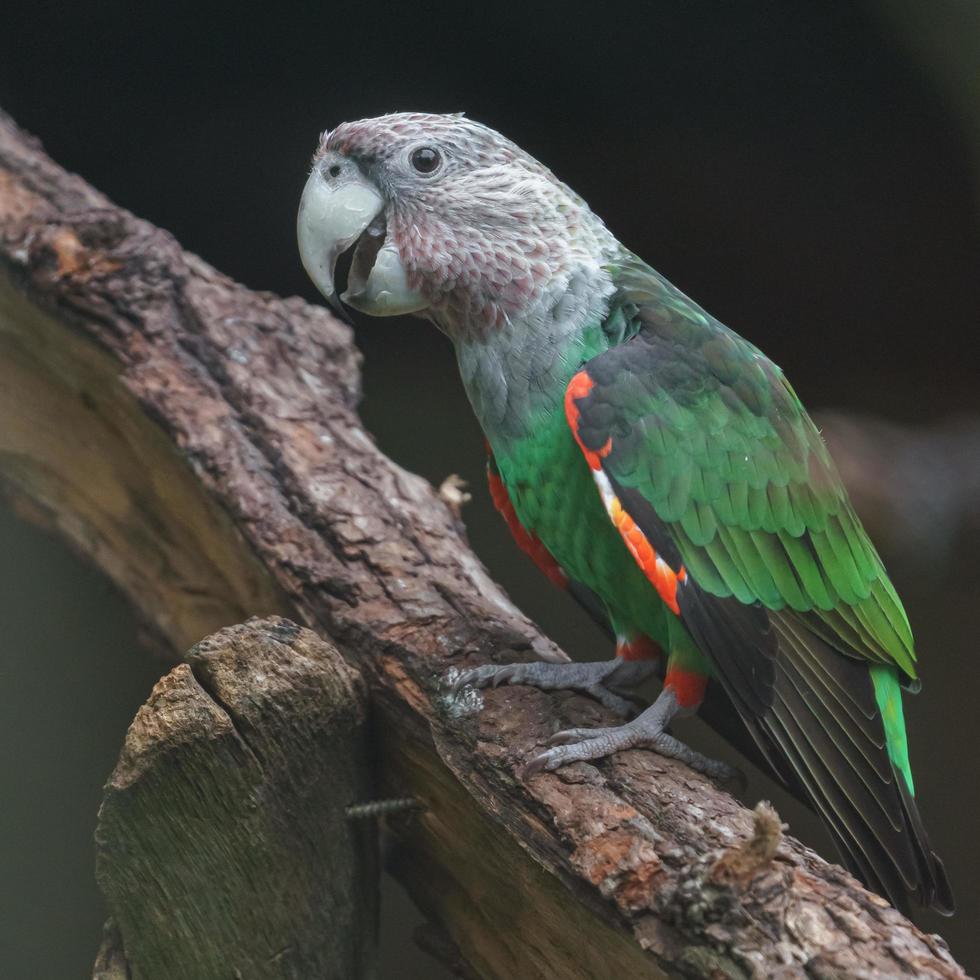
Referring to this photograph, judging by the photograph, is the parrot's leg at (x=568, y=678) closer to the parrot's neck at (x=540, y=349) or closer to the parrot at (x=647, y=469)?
the parrot at (x=647, y=469)

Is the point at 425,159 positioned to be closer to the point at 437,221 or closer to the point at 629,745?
the point at 437,221

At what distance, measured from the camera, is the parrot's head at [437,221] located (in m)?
1.99

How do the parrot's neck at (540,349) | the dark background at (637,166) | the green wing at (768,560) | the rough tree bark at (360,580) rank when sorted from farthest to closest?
the dark background at (637,166) → the parrot's neck at (540,349) → the green wing at (768,560) → the rough tree bark at (360,580)

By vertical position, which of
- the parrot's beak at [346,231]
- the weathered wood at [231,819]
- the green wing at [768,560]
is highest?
the parrot's beak at [346,231]

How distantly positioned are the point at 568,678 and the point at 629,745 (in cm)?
29

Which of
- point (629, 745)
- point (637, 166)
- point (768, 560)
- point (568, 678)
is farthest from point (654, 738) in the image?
point (637, 166)

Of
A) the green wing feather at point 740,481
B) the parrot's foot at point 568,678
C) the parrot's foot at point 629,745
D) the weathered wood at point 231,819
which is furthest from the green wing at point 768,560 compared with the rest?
the weathered wood at point 231,819

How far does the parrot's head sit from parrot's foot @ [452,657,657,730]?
0.72m

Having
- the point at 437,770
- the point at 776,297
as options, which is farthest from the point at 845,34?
the point at 437,770

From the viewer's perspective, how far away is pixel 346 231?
79.0 inches

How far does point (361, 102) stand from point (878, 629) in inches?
82.2

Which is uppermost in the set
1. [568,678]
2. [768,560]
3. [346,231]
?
[346,231]

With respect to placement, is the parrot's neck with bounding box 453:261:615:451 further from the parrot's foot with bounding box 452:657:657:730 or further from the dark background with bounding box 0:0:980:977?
the dark background with bounding box 0:0:980:977

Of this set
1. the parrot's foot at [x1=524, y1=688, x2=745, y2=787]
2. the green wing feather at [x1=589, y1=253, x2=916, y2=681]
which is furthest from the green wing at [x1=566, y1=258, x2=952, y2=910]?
the parrot's foot at [x1=524, y1=688, x2=745, y2=787]
